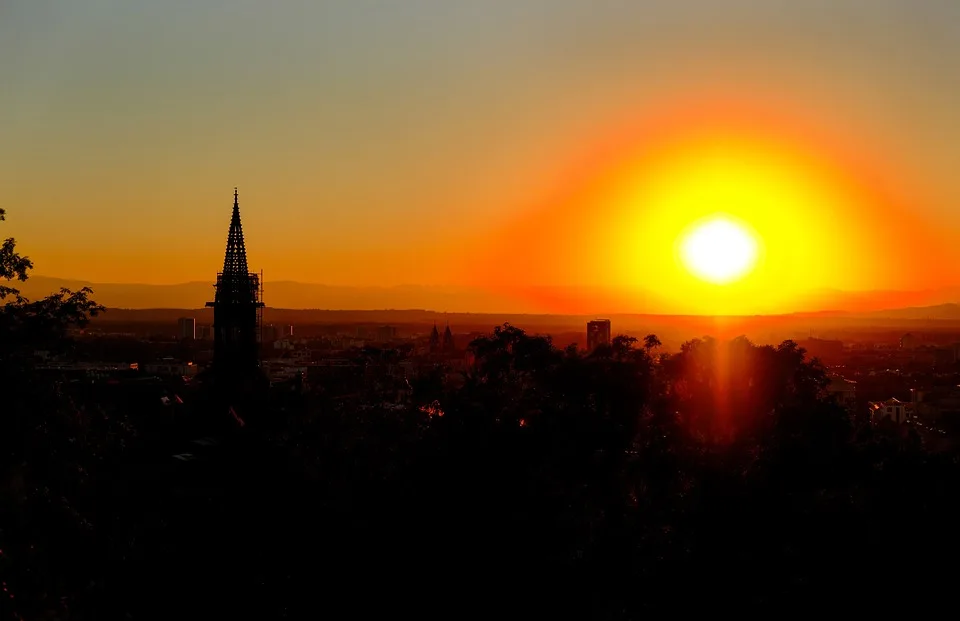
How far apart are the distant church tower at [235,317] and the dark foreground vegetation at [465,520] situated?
3016 cm

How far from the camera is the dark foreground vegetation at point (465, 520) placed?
46.9 feet

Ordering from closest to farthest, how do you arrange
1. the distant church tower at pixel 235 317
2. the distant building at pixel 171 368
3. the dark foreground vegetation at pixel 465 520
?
the dark foreground vegetation at pixel 465 520
the distant church tower at pixel 235 317
the distant building at pixel 171 368

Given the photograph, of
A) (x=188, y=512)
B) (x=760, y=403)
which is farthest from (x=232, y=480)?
(x=760, y=403)

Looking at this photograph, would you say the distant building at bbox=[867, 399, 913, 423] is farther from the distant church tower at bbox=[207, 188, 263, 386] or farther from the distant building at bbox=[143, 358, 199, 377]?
the distant building at bbox=[143, 358, 199, 377]

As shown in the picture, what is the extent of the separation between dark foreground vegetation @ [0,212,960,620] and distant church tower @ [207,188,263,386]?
3016 centimetres

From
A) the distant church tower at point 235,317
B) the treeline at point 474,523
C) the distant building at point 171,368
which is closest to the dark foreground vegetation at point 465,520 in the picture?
the treeline at point 474,523

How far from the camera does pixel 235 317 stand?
56.9 m

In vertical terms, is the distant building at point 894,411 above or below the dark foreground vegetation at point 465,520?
below

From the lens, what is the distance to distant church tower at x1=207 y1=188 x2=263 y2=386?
5519cm

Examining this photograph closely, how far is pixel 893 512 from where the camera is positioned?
18219 millimetres

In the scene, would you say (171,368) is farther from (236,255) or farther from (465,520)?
(465,520)

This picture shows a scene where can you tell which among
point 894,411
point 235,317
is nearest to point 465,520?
point 235,317

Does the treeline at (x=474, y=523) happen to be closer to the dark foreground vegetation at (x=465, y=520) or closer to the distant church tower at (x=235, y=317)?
the dark foreground vegetation at (x=465, y=520)

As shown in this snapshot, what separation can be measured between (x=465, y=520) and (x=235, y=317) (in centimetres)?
4364
